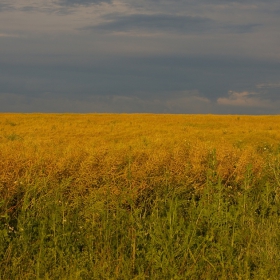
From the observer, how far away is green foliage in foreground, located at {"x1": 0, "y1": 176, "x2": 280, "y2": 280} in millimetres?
4672

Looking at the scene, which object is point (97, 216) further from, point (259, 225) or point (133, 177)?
point (259, 225)

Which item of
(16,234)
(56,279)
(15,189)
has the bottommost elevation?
(56,279)

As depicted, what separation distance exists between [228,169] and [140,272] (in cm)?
351

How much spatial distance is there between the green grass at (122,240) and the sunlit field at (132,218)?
0.6 inches

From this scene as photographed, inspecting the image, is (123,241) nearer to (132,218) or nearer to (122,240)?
(122,240)

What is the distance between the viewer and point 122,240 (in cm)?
532

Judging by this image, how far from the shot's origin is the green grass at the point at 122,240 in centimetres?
468

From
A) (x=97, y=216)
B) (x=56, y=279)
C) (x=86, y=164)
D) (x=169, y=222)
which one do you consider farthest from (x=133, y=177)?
(x=56, y=279)

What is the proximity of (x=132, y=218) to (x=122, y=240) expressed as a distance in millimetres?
305

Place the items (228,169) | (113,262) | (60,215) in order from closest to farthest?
(113,262)
(60,215)
(228,169)

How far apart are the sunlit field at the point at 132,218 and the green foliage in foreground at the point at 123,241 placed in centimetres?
1

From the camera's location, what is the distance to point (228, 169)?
7707mm

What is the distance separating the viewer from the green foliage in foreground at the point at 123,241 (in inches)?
184

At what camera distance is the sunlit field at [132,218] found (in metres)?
4.75
